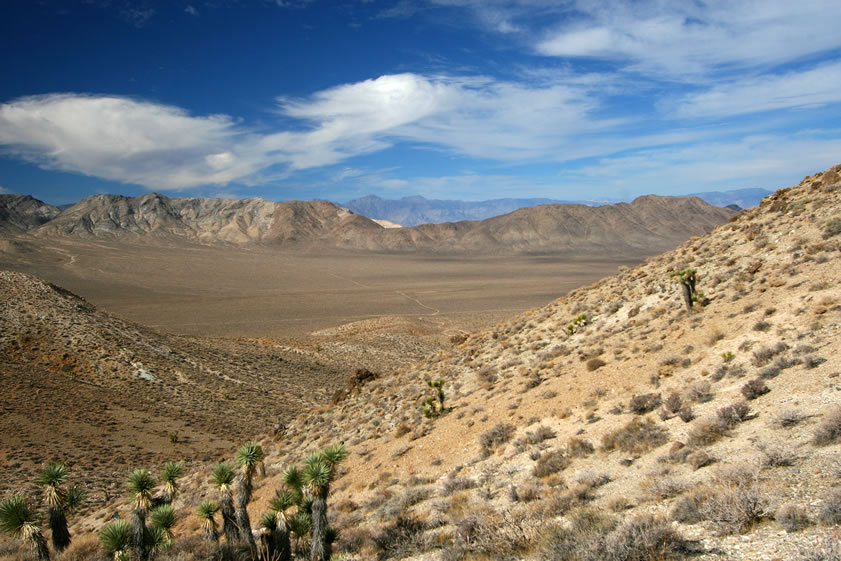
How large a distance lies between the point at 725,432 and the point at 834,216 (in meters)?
12.2

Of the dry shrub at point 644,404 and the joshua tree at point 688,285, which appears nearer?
the dry shrub at point 644,404

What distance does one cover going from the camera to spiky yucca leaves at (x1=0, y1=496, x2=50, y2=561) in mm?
7273

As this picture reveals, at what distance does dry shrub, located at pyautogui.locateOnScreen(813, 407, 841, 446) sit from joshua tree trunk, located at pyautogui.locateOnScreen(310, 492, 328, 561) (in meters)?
6.68

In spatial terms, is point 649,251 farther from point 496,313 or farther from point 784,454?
point 784,454

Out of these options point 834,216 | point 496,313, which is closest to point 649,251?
point 496,313

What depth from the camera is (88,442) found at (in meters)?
18.8

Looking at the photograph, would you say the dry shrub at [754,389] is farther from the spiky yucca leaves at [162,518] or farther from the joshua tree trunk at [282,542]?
the spiky yucca leaves at [162,518]

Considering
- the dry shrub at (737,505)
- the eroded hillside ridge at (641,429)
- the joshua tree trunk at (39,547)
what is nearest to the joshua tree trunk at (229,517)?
the eroded hillside ridge at (641,429)

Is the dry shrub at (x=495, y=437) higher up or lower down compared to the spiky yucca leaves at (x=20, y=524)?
lower down

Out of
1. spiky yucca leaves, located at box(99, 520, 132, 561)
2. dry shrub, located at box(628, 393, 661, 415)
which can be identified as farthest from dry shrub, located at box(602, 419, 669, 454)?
spiky yucca leaves, located at box(99, 520, 132, 561)

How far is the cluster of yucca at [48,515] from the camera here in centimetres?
729

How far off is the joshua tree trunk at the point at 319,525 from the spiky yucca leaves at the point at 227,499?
1.43 meters

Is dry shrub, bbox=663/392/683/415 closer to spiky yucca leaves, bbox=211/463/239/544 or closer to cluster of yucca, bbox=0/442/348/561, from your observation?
cluster of yucca, bbox=0/442/348/561

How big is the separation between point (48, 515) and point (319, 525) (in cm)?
454
